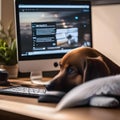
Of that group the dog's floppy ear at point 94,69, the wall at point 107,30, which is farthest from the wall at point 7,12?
the dog's floppy ear at point 94,69

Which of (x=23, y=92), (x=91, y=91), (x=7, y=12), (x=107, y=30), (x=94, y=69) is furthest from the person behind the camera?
(x=7, y=12)

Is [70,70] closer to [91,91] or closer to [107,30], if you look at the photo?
[91,91]

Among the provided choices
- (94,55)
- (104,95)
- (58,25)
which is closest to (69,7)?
(58,25)

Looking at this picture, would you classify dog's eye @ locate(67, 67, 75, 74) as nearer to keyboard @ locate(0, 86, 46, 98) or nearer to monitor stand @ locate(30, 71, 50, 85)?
keyboard @ locate(0, 86, 46, 98)

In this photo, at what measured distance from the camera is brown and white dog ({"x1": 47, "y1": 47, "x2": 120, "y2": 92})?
1029mm

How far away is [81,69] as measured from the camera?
1.07 metres

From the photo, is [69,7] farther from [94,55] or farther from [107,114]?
[107,114]

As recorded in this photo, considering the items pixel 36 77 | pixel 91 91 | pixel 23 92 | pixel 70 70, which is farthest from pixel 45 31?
pixel 91 91

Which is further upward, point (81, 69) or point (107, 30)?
point (107, 30)

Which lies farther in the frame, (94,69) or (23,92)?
(23,92)

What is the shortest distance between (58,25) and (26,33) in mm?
170

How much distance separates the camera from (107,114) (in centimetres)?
83

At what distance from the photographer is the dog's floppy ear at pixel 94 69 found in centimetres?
102

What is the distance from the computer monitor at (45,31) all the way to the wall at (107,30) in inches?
8.7
